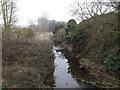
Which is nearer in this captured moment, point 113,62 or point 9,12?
point 113,62

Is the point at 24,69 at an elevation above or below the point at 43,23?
below

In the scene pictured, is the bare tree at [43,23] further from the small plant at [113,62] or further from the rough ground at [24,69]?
the small plant at [113,62]

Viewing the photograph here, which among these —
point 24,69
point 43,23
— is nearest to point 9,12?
point 24,69

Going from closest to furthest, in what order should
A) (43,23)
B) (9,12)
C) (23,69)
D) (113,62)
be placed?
(23,69), (113,62), (9,12), (43,23)

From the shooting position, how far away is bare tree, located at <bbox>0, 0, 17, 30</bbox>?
22766 millimetres

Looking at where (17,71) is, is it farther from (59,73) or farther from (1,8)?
(1,8)

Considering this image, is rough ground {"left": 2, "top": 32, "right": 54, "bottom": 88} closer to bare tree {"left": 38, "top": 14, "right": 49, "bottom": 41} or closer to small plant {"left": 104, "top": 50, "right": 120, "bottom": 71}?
small plant {"left": 104, "top": 50, "right": 120, "bottom": 71}

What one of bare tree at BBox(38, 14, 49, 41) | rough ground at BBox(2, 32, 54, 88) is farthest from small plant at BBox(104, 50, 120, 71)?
bare tree at BBox(38, 14, 49, 41)

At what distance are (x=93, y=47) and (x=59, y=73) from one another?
593 centimetres

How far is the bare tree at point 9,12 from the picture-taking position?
22766 mm

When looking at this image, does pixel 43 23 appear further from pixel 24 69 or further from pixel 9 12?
pixel 24 69

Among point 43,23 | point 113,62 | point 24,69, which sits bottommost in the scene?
point 24,69

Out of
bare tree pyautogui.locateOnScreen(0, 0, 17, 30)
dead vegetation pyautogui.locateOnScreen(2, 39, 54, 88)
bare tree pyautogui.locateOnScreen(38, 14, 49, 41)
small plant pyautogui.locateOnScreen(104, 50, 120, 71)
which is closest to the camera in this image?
dead vegetation pyautogui.locateOnScreen(2, 39, 54, 88)

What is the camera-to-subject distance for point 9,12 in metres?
24.4
